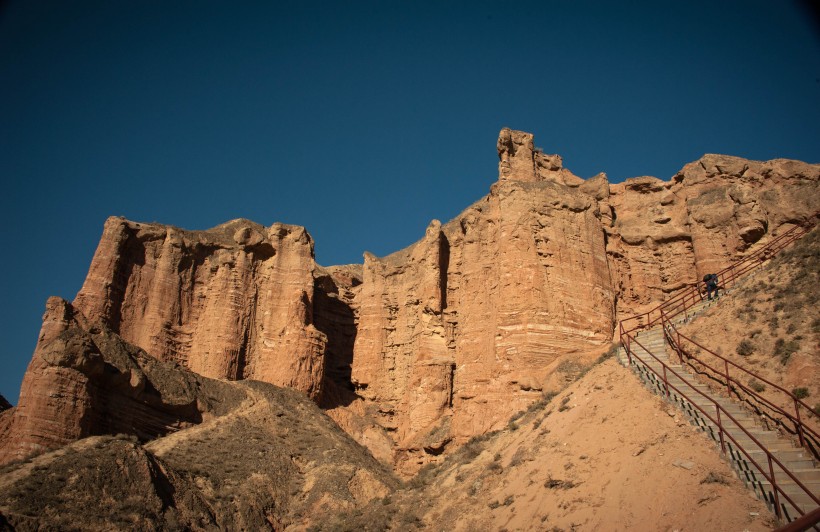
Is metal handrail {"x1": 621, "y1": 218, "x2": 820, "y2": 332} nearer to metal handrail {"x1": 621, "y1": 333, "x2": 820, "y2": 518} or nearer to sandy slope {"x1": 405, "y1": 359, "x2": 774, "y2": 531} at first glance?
sandy slope {"x1": 405, "y1": 359, "x2": 774, "y2": 531}

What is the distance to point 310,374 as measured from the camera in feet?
141

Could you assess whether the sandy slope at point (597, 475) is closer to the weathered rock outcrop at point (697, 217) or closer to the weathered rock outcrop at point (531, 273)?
the weathered rock outcrop at point (531, 273)

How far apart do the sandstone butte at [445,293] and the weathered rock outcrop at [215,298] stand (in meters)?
0.08

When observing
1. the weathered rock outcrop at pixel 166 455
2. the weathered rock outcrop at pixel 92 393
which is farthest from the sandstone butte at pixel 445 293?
the weathered rock outcrop at pixel 166 455

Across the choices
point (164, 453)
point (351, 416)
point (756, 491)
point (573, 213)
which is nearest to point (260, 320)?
point (351, 416)

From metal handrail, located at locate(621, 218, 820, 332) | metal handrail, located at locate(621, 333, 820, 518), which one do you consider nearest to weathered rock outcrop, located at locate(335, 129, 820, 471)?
metal handrail, located at locate(621, 218, 820, 332)

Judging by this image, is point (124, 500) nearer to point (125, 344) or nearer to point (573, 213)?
point (125, 344)

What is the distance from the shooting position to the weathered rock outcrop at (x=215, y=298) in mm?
43219

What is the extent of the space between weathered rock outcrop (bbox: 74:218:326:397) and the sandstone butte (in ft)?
0.27

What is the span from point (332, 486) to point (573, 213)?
19.0 m

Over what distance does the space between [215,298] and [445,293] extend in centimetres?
1334

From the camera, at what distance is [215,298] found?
45.7m

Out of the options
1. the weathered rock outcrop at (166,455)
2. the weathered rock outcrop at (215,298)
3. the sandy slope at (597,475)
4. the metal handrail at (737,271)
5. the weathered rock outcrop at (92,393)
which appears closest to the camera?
the sandy slope at (597,475)

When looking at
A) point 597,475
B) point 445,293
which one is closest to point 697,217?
point 445,293
